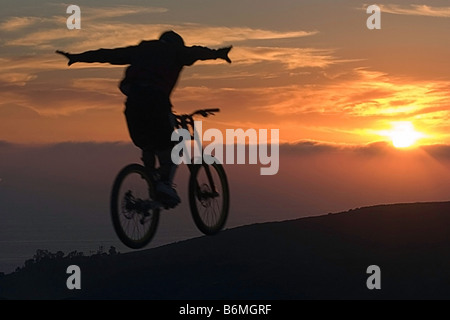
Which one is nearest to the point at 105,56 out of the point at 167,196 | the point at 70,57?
the point at 70,57

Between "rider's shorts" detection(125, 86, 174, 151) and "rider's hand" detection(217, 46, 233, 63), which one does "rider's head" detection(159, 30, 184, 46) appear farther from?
"rider's shorts" detection(125, 86, 174, 151)

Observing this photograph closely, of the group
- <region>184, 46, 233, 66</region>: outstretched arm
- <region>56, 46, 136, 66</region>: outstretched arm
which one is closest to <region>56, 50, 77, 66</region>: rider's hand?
<region>56, 46, 136, 66</region>: outstretched arm

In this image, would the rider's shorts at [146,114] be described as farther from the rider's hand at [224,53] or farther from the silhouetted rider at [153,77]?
the rider's hand at [224,53]

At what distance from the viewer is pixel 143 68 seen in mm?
13281

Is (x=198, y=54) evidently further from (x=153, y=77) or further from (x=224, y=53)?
(x=153, y=77)

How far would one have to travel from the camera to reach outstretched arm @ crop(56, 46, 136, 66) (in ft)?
44.2

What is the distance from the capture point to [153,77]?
524 inches

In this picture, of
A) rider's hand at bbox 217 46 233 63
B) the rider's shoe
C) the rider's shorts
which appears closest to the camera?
rider's hand at bbox 217 46 233 63

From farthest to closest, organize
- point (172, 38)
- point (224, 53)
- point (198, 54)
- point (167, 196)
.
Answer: point (167, 196)
point (172, 38)
point (198, 54)
point (224, 53)

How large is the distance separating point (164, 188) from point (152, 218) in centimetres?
75

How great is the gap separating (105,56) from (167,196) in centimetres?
250

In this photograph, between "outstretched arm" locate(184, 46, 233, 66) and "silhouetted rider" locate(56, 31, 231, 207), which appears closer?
"silhouetted rider" locate(56, 31, 231, 207)

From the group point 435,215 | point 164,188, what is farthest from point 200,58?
point 435,215
